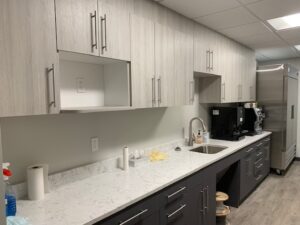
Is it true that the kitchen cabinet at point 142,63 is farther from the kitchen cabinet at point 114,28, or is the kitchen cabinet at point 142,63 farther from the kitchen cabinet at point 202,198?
the kitchen cabinet at point 202,198

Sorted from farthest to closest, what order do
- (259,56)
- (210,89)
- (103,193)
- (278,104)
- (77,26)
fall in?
1. (259,56)
2. (278,104)
3. (210,89)
4. (103,193)
5. (77,26)

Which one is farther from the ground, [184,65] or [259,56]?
[259,56]

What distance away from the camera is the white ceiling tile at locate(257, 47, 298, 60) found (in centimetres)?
406

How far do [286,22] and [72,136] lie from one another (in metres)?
2.75

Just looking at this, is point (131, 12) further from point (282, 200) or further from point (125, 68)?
point (282, 200)

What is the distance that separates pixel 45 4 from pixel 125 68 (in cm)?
67

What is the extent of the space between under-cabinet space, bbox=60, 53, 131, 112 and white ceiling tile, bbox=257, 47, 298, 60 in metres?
3.40

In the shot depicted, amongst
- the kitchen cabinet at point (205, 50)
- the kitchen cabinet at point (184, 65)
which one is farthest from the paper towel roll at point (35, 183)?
the kitchen cabinet at point (205, 50)

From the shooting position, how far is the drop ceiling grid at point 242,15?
6.69 ft

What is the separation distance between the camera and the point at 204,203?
80.9 inches

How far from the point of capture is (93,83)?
184 centimetres

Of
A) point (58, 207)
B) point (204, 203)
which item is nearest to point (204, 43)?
point (204, 203)

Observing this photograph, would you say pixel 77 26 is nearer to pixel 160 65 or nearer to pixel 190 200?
pixel 160 65

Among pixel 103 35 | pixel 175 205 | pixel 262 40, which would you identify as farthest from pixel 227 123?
pixel 103 35
